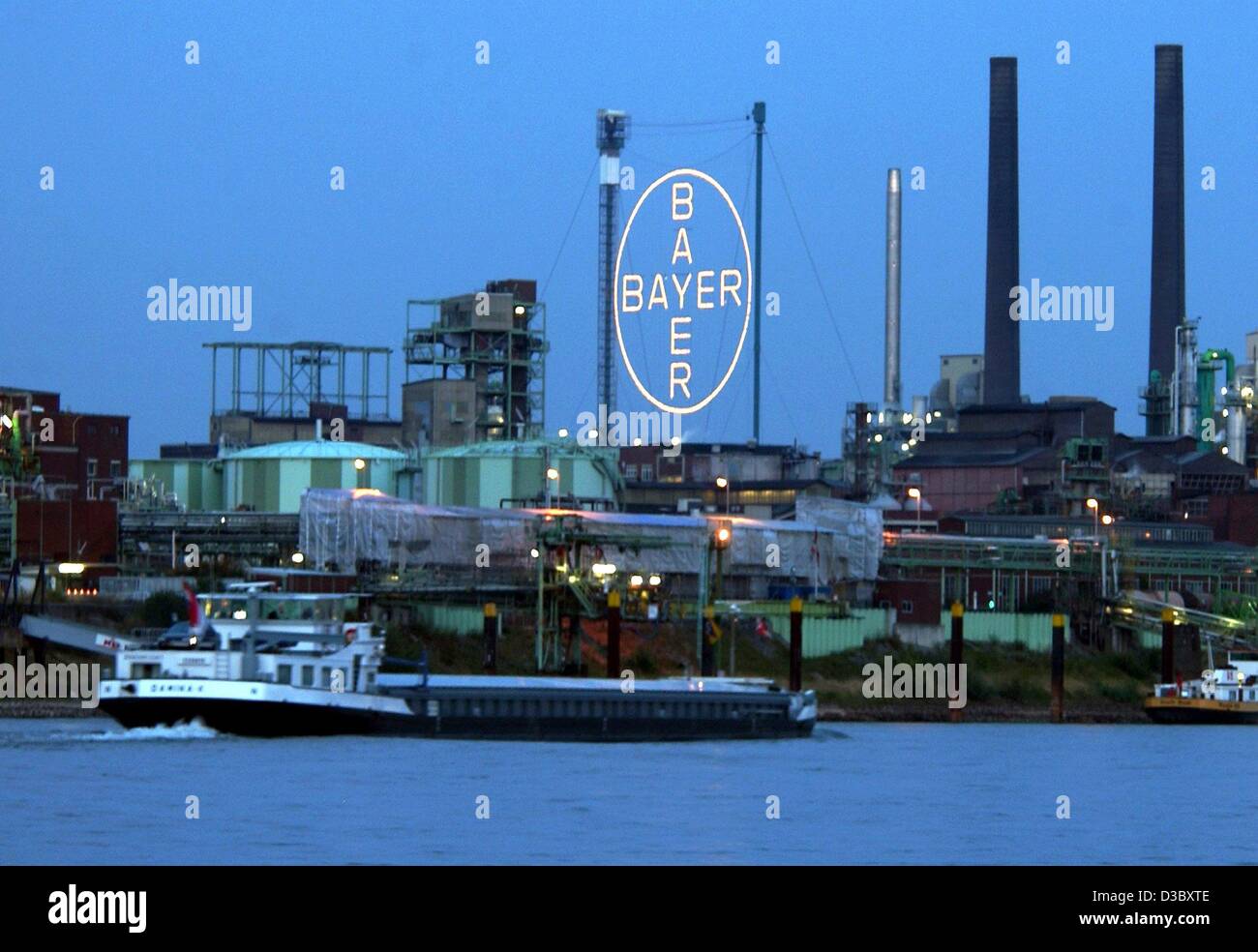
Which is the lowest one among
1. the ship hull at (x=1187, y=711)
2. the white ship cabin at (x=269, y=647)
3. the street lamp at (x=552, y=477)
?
the ship hull at (x=1187, y=711)

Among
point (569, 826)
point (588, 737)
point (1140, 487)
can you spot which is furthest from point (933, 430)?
point (569, 826)

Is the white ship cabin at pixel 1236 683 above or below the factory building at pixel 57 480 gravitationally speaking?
below

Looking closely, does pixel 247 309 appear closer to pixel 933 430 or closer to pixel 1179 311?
pixel 933 430

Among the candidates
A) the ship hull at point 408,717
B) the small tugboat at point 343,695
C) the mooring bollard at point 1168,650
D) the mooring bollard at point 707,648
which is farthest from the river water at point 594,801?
the mooring bollard at point 1168,650

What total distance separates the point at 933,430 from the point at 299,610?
84.2 meters

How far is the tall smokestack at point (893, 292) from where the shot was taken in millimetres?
138625

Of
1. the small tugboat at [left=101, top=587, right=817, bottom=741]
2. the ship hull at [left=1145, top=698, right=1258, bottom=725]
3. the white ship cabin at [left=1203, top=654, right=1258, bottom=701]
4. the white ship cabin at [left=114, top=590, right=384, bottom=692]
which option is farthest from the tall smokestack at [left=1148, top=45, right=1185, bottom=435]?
the white ship cabin at [left=114, top=590, right=384, bottom=692]

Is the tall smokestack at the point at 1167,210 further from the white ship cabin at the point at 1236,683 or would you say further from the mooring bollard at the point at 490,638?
the mooring bollard at the point at 490,638

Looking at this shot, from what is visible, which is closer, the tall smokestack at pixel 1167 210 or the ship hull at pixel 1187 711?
the ship hull at pixel 1187 711

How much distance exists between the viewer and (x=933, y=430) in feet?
465

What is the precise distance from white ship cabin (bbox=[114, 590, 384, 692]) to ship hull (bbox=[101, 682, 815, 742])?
1128mm

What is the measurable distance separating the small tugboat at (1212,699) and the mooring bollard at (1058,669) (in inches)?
144

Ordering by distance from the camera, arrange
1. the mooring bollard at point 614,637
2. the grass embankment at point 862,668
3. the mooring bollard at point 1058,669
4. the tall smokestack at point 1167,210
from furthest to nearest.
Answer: the tall smokestack at point 1167,210 < the mooring bollard at point 1058,669 < the grass embankment at point 862,668 < the mooring bollard at point 614,637

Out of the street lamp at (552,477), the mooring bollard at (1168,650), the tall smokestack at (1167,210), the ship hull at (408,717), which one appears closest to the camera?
the ship hull at (408,717)
